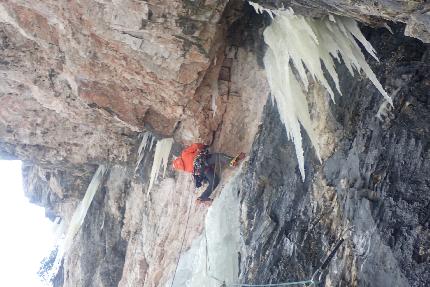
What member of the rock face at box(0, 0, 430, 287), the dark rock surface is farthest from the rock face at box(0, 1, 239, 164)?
the dark rock surface

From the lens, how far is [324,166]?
16.0ft

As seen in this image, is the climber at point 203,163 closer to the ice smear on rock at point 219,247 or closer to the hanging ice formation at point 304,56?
the ice smear on rock at point 219,247

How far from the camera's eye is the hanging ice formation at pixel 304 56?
4824 millimetres

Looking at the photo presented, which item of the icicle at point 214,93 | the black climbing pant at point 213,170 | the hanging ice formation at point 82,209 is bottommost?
the hanging ice formation at point 82,209

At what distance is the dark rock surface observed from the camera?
375 centimetres

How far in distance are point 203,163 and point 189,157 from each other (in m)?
0.28

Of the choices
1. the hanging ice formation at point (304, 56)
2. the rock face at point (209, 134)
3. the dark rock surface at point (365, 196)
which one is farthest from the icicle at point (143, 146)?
the dark rock surface at point (365, 196)

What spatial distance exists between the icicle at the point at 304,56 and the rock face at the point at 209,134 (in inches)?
5.9

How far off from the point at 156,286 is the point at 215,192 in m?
2.15

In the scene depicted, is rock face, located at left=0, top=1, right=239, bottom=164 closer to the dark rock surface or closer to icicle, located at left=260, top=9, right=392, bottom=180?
icicle, located at left=260, top=9, right=392, bottom=180

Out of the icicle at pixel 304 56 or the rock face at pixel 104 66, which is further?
the rock face at pixel 104 66

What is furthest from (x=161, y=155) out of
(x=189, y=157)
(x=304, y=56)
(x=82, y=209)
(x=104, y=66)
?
(x=304, y=56)

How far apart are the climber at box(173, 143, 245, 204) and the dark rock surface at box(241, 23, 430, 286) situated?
5.81 ft

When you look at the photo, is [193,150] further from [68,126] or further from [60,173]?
[60,173]
